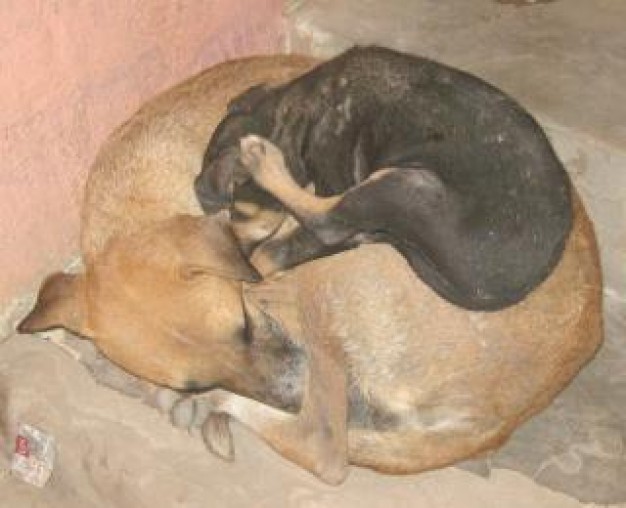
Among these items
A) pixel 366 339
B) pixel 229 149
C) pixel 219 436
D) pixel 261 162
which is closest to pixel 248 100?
pixel 229 149

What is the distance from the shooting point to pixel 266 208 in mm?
4223

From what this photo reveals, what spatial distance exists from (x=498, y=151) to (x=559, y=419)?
1.27 m

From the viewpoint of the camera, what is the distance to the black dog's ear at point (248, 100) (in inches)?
176

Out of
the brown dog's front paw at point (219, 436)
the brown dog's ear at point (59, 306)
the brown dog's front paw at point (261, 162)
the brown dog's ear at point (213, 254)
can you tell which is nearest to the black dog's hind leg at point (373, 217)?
the brown dog's front paw at point (261, 162)

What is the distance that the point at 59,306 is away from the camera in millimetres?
4023

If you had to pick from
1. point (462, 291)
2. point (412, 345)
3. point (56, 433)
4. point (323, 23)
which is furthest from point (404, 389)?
point (323, 23)

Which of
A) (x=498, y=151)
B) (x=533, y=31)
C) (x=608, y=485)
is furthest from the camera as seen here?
(x=533, y=31)

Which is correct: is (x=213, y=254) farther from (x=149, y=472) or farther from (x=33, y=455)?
(x=33, y=455)

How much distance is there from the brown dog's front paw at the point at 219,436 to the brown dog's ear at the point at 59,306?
818mm

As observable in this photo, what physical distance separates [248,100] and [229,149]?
318mm

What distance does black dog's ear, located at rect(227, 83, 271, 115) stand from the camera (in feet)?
14.7

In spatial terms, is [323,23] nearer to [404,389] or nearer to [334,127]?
[334,127]

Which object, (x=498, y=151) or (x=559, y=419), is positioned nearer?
(x=498, y=151)

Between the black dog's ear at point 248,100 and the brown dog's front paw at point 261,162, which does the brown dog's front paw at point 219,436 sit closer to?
the brown dog's front paw at point 261,162
